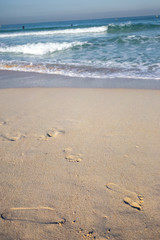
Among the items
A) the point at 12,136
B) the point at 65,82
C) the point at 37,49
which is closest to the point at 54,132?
the point at 12,136

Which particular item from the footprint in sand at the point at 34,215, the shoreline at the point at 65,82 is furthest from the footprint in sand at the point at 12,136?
the shoreline at the point at 65,82

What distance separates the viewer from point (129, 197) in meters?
1.30

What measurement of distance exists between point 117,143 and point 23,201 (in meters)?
1.04

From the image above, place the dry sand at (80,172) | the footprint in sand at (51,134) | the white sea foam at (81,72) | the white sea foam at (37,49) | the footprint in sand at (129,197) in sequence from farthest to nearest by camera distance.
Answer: the white sea foam at (37,49), the white sea foam at (81,72), the footprint in sand at (51,134), the footprint in sand at (129,197), the dry sand at (80,172)

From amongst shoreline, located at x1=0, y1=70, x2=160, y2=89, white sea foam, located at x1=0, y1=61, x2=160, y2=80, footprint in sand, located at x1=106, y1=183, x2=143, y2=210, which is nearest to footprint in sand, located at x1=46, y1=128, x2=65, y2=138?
footprint in sand, located at x1=106, y1=183, x2=143, y2=210

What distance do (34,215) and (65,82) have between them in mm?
3516

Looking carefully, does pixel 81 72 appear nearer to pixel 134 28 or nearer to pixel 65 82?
pixel 65 82

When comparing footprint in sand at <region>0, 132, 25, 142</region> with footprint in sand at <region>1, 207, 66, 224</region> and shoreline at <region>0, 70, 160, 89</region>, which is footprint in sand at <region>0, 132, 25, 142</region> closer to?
footprint in sand at <region>1, 207, 66, 224</region>

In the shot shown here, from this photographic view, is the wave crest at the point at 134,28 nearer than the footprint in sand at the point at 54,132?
No

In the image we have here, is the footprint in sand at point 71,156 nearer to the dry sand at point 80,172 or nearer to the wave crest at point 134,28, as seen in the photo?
the dry sand at point 80,172

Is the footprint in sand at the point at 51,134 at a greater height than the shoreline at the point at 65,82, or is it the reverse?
the shoreline at the point at 65,82

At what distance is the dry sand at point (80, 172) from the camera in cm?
113

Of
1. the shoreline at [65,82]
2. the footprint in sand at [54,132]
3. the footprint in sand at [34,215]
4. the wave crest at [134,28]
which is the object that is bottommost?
the footprint in sand at [34,215]

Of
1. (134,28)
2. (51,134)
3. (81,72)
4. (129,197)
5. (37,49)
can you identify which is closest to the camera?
(129,197)
